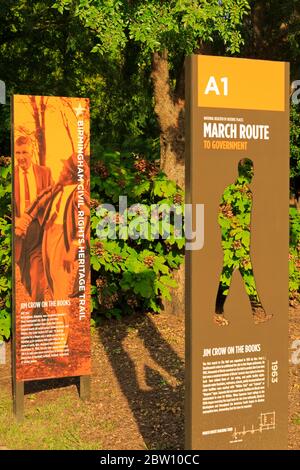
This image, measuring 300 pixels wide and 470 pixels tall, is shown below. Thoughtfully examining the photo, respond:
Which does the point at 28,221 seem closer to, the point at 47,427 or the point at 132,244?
the point at 47,427

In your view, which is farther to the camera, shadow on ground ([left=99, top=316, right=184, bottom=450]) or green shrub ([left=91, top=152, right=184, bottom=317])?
green shrub ([left=91, top=152, right=184, bottom=317])

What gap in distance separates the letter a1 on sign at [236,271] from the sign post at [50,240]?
2373mm

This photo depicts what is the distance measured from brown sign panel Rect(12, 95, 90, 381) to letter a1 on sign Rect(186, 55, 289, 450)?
237cm

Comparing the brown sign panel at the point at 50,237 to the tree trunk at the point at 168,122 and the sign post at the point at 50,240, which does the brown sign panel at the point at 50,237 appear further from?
the tree trunk at the point at 168,122

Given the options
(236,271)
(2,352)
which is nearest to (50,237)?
(236,271)

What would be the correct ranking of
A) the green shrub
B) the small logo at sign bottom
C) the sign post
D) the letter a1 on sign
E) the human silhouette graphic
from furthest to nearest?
the human silhouette graphic, the green shrub, the small logo at sign bottom, the sign post, the letter a1 on sign

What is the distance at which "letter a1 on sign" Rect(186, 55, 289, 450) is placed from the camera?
14.8ft

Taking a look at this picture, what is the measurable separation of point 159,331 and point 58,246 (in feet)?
9.67

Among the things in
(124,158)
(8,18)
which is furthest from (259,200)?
(8,18)

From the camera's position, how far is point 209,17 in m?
8.30

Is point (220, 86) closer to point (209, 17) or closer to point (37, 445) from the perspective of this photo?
point (37, 445)
